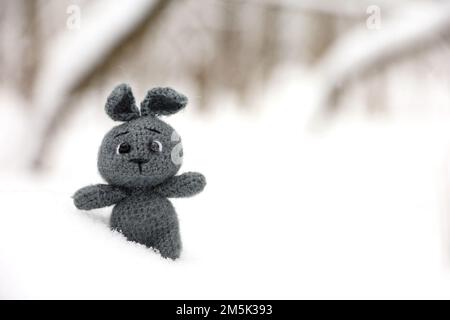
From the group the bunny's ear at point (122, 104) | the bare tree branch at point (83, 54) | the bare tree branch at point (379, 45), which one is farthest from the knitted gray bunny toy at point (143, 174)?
the bare tree branch at point (379, 45)

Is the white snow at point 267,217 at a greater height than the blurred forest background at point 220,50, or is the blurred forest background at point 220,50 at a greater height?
the blurred forest background at point 220,50

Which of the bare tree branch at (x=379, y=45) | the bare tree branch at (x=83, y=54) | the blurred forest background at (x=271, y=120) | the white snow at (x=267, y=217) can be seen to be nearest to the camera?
the white snow at (x=267, y=217)

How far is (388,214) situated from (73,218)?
18.3 inches

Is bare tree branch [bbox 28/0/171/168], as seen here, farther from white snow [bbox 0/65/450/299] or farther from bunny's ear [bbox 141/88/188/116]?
bunny's ear [bbox 141/88/188/116]

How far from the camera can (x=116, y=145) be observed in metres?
0.44

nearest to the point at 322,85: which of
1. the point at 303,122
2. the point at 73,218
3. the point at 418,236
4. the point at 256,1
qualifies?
the point at 303,122

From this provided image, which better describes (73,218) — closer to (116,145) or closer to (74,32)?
(116,145)

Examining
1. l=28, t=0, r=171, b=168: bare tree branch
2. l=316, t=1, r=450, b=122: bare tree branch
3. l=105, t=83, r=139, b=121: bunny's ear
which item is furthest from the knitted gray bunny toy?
l=316, t=1, r=450, b=122: bare tree branch

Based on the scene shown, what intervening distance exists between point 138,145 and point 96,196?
7 cm

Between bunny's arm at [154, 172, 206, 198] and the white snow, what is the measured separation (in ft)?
0.21

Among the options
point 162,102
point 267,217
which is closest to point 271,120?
point 267,217

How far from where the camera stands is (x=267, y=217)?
68cm

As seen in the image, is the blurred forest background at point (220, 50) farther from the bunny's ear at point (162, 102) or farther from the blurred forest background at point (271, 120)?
the bunny's ear at point (162, 102)

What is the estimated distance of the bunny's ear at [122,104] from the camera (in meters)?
0.45
